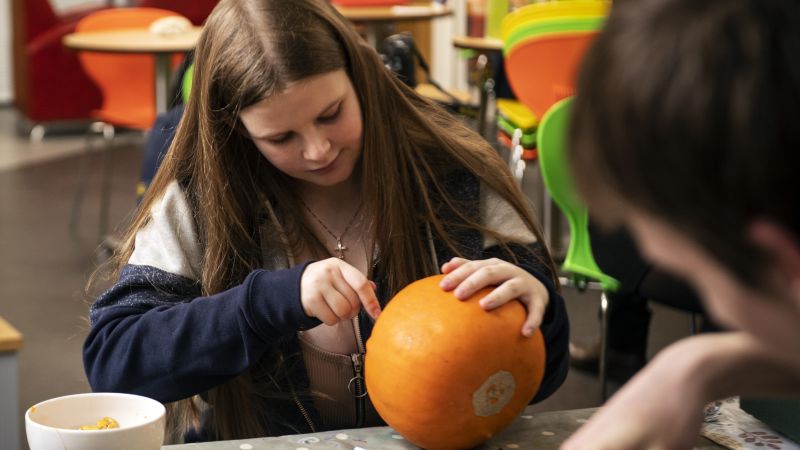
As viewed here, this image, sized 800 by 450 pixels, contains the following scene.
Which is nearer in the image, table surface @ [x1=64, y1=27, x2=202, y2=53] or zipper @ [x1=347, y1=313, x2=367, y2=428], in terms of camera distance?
zipper @ [x1=347, y1=313, x2=367, y2=428]

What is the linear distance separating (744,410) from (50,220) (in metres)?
5.02

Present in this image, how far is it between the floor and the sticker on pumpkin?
3.50 feet

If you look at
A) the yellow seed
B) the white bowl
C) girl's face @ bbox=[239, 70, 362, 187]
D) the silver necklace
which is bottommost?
the yellow seed

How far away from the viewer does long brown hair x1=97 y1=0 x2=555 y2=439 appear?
157cm

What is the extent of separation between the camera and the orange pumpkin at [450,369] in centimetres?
127

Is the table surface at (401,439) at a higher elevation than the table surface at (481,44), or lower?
lower

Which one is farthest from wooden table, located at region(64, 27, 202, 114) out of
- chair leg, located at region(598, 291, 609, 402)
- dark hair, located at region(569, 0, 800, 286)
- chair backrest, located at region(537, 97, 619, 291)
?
dark hair, located at region(569, 0, 800, 286)

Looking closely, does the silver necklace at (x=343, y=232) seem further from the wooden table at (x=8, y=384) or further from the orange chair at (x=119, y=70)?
the orange chair at (x=119, y=70)

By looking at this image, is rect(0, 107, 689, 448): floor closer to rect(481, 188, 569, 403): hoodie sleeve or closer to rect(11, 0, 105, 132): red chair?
rect(11, 0, 105, 132): red chair

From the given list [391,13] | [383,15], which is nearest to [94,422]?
[383,15]

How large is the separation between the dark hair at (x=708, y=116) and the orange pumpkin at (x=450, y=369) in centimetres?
74

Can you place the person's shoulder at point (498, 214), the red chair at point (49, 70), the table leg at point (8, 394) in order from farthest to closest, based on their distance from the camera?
the red chair at point (49, 70) → the table leg at point (8, 394) → the person's shoulder at point (498, 214)

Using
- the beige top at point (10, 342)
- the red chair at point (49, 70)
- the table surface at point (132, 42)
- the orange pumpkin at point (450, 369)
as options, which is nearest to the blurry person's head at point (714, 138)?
the orange pumpkin at point (450, 369)

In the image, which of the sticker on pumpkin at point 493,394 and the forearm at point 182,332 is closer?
the sticker on pumpkin at point 493,394
